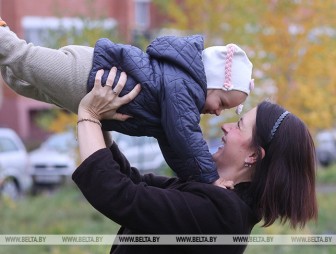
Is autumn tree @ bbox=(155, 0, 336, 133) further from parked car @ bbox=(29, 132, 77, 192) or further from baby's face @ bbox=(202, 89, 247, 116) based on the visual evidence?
parked car @ bbox=(29, 132, 77, 192)

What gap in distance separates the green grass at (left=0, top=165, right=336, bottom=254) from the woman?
136 inches

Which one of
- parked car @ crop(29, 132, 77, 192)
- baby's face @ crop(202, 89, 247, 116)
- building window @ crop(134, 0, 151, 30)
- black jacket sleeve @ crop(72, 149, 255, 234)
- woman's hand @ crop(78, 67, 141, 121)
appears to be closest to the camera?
black jacket sleeve @ crop(72, 149, 255, 234)

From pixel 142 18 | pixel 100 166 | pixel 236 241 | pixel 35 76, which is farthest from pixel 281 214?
pixel 142 18

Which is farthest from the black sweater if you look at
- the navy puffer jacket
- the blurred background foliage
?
the blurred background foliage

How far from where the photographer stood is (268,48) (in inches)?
→ 377

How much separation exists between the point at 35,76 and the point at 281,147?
3.01 ft

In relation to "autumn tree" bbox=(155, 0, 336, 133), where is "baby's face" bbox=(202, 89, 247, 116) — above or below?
above

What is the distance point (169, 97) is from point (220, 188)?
37 cm

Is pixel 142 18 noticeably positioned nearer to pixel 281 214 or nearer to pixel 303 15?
pixel 303 15

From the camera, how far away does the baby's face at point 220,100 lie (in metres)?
2.73

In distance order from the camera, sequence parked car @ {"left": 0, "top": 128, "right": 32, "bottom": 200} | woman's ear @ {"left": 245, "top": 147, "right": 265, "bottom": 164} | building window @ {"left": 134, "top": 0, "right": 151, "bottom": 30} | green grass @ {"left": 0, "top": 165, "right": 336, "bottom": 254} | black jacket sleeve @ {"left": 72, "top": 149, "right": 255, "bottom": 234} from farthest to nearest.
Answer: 1. building window @ {"left": 134, "top": 0, "right": 151, "bottom": 30}
2. parked car @ {"left": 0, "top": 128, "right": 32, "bottom": 200}
3. green grass @ {"left": 0, "top": 165, "right": 336, "bottom": 254}
4. woman's ear @ {"left": 245, "top": 147, "right": 265, "bottom": 164}
5. black jacket sleeve @ {"left": 72, "top": 149, "right": 255, "bottom": 234}

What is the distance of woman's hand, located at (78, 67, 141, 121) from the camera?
2484 millimetres

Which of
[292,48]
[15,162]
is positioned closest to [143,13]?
[15,162]

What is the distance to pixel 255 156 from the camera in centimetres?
264
